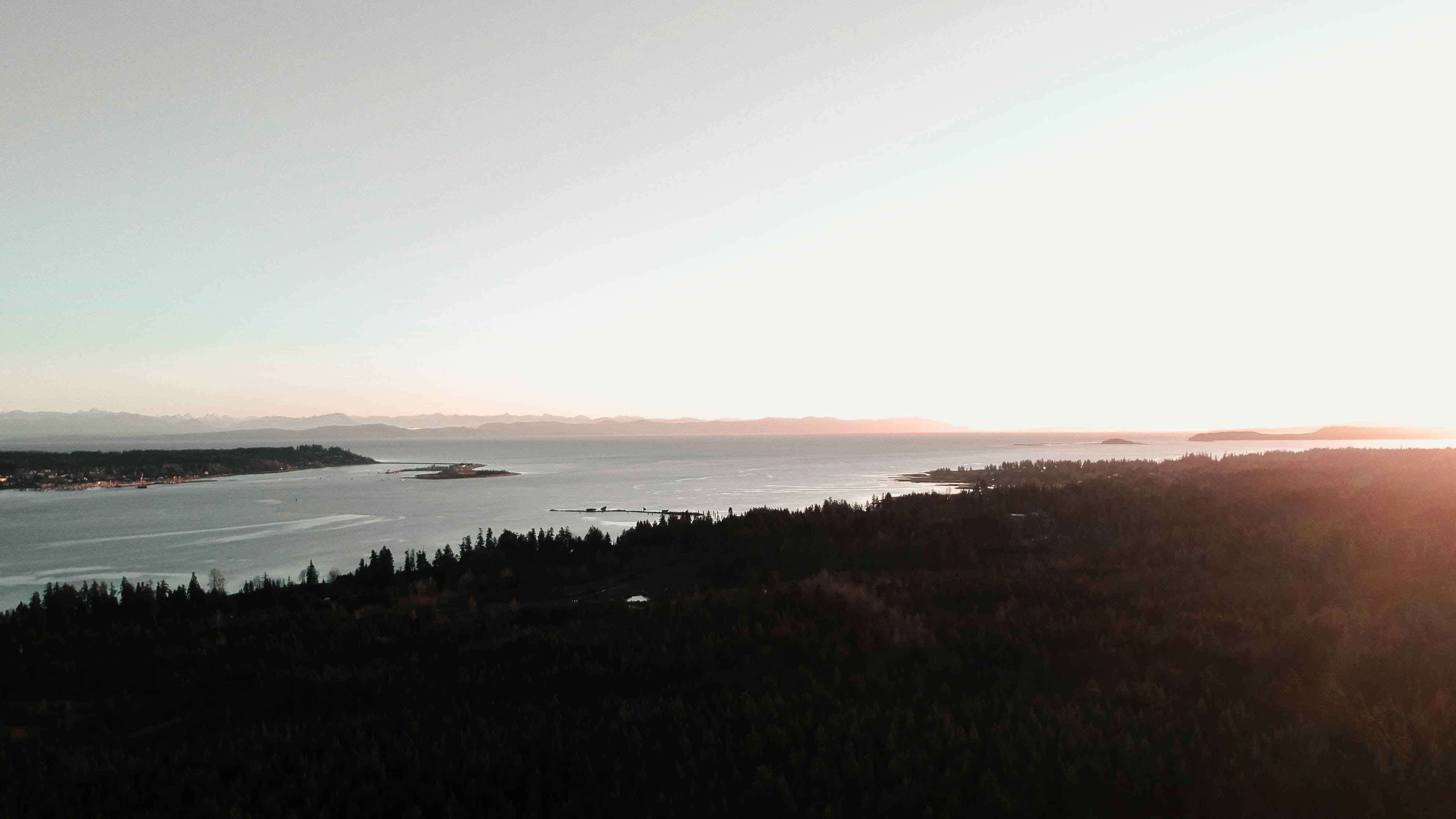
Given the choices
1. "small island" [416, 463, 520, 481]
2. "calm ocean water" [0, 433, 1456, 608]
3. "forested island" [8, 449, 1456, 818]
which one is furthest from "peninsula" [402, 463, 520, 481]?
"forested island" [8, 449, 1456, 818]

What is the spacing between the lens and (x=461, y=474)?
128875 millimetres

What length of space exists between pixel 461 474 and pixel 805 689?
125 m

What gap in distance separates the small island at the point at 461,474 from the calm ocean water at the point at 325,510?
3531 mm

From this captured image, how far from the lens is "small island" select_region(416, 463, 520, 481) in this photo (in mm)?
123312

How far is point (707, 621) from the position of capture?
1791 cm

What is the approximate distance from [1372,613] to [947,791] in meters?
11.4

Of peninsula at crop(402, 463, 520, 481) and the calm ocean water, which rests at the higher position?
peninsula at crop(402, 463, 520, 481)

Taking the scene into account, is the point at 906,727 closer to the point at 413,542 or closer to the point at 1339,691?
the point at 1339,691

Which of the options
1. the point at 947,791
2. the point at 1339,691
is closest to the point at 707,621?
the point at 947,791

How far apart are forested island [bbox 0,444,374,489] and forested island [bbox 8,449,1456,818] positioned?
11505cm

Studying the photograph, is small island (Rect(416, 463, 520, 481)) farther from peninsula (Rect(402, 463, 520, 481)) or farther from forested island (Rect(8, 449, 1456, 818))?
forested island (Rect(8, 449, 1456, 818))

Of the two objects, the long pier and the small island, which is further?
the small island

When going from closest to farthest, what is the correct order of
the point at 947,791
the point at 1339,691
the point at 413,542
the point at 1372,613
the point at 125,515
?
the point at 947,791 → the point at 1339,691 → the point at 1372,613 → the point at 413,542 → the point at 125,515

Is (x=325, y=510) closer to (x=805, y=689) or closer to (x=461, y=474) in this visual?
(x=461, y=474)
